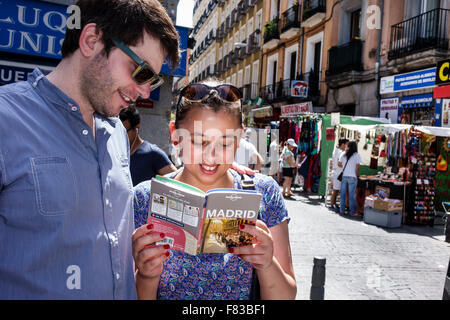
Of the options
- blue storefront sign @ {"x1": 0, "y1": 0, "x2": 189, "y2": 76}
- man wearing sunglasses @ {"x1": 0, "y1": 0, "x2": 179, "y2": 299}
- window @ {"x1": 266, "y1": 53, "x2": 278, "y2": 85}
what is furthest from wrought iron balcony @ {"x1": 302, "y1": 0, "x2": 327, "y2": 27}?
man wearing sunglasses @ {"x1": 0, "y1": 0, "x2": 179, "y2": 299}

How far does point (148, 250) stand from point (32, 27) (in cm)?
348

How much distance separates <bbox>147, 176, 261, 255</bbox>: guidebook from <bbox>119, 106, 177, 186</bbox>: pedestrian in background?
2.19 metres

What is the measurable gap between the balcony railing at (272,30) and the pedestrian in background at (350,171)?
1411cm

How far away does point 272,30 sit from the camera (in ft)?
72.9

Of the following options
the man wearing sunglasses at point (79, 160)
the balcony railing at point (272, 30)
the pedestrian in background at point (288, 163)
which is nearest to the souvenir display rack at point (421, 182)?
the pedestrian in background at point (288, 163)

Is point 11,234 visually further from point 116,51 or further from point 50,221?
point 116,51

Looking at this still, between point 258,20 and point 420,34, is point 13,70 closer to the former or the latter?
point 420,34

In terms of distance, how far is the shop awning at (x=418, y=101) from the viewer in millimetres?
11180

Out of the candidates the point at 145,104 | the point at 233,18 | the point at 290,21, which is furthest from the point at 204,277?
the point at 233,18

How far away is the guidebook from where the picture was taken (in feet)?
4.58

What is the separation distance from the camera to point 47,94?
132 centimetres

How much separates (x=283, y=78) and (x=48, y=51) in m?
18.8

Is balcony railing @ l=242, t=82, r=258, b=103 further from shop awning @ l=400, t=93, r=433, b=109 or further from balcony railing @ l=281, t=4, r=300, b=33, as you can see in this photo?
shop awning @ l=400, t=93, r=433, b=109
